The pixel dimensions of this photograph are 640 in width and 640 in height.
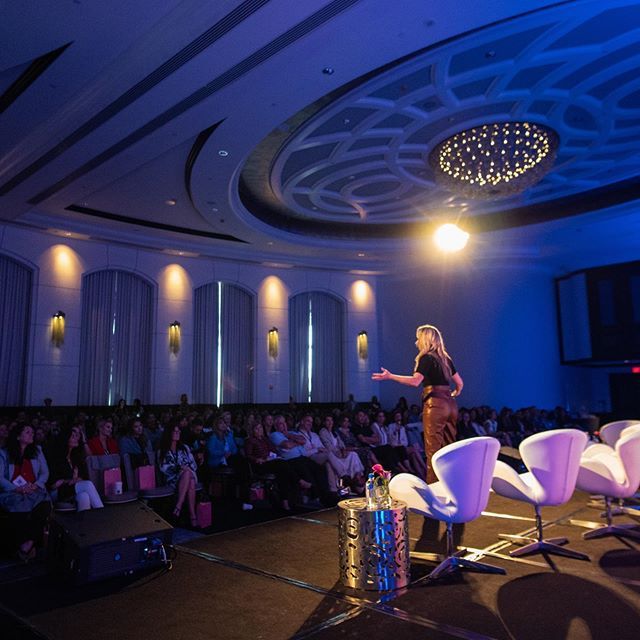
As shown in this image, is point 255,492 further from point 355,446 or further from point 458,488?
point 458,488

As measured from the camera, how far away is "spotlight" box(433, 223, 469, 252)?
1296 cm

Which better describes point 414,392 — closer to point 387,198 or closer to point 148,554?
point 387,198

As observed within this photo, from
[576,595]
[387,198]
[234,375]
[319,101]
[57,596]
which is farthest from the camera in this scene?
[234,375]

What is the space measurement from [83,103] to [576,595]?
671cm

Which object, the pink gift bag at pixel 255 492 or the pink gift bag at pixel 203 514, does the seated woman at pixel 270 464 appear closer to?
the pink gift bag at pixel 255 492

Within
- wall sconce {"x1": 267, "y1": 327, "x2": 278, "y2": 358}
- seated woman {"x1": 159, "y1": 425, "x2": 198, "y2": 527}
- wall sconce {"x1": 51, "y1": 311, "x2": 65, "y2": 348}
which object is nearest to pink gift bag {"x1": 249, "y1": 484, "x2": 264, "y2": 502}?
seated woman {"x1": 159, "y1": 425, "x2": 198, "y2": 527}

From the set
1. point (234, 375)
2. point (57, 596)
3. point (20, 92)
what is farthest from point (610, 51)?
Result: point (234, 375)

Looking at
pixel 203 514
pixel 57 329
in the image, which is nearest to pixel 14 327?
pixel 57 329

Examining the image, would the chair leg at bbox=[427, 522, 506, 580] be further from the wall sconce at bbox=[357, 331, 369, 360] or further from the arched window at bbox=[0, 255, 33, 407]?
the wall sconce at bbox=[357, 331, 369, 360]

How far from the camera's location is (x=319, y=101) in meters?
7.31

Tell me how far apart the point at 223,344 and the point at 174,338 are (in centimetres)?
138

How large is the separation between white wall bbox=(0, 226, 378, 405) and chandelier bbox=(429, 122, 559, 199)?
255 inches

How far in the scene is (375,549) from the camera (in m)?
3.49

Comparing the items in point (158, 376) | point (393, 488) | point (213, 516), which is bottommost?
point (213, 516)
